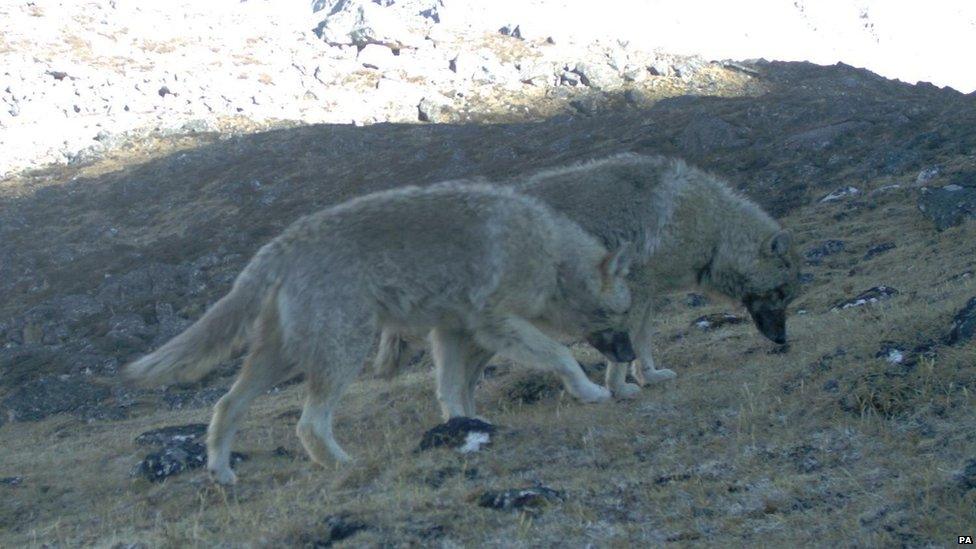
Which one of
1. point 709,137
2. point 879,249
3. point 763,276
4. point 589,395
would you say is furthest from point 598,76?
point 589,395

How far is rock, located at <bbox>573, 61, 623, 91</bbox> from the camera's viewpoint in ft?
172

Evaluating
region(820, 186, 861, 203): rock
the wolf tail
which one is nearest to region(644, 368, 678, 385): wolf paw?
the wolf tail

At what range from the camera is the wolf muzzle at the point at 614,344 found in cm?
964

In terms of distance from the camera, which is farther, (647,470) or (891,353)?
(891,353)

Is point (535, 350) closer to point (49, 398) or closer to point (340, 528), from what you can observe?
point (340, 528)

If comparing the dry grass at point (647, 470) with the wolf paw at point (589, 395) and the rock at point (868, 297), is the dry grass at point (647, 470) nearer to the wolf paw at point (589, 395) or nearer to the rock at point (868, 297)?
the wolf paw at point (589, 395)

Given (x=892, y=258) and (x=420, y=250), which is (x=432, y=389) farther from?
(x=892, y=258)

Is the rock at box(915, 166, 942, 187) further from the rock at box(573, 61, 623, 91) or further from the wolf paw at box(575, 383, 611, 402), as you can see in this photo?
the rock at box(573, 61, 623, 91)

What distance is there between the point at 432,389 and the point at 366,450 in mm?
3514

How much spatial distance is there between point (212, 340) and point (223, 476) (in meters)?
1.04

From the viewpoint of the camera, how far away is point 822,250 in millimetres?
20578

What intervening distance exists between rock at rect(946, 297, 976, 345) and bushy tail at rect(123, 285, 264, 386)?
5245mm

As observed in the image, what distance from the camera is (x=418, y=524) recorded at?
19.0 ft

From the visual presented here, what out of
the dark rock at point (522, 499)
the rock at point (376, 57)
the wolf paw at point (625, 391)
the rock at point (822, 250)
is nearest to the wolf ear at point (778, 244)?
the wolf paw at point (625, 391)
